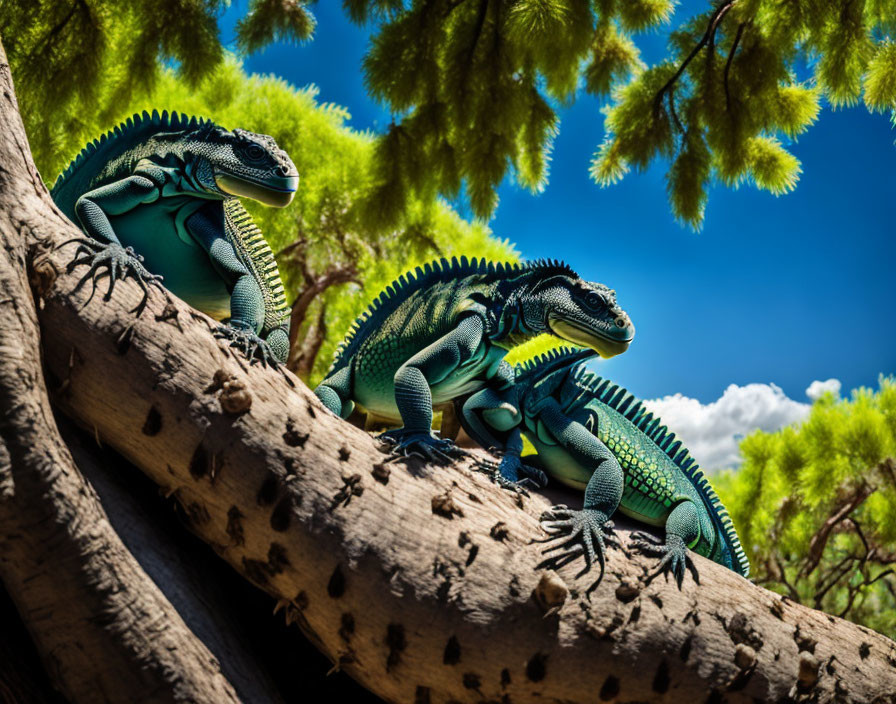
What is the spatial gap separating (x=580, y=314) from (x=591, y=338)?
8 centimetres

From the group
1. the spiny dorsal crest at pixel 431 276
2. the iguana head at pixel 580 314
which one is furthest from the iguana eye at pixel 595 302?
the spiny dorsal crest at pixel 431 276

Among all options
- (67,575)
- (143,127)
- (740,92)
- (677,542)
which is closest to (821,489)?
(740,92)

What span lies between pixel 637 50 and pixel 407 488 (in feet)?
14.6

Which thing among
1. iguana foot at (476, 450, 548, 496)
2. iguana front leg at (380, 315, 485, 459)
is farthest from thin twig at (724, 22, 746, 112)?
iguana foot at (476, 450, 548, 496)

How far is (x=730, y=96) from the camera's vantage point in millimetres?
4586

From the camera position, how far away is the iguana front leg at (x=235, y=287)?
6.10ft

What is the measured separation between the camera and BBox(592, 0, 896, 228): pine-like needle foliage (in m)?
4.07

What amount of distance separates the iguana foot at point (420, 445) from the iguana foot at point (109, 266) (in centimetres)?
73

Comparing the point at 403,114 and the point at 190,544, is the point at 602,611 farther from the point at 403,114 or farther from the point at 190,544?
the point at 403,114

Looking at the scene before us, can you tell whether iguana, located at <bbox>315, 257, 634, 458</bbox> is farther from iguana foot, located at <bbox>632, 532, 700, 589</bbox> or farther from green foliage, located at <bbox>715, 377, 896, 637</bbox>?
green foliage, located at <bbox>715, 377, 896, 637</bbox>

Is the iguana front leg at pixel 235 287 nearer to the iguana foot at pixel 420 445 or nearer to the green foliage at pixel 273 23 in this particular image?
the iguana foot at pixel 420 445

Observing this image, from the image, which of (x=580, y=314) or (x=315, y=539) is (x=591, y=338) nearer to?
(x=580, y=314)

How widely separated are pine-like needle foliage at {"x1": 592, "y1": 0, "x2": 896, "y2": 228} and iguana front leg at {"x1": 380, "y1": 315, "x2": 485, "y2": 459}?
311 centimetres

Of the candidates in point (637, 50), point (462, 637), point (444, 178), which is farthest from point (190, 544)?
point (637, 50)
